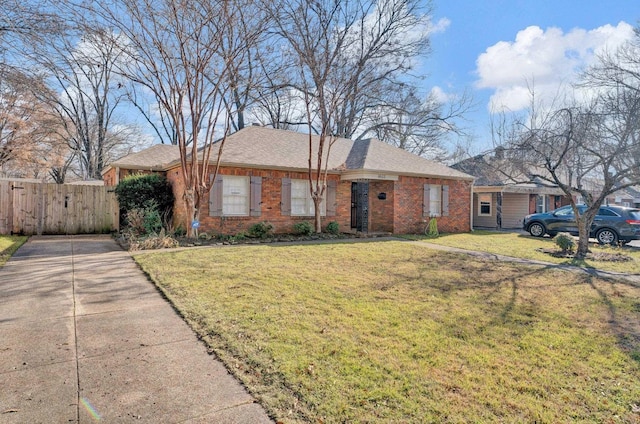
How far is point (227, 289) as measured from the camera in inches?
210

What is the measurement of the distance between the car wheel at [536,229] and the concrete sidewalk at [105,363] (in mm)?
14803

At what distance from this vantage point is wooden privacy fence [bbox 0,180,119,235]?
1195 cm

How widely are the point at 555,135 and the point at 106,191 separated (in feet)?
48.3

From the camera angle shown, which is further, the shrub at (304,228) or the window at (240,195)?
the shrub at (304,228)

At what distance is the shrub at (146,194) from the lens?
1217cm

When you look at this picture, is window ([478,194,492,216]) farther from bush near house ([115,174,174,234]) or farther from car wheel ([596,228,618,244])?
bush near house ([115,174,174,234])

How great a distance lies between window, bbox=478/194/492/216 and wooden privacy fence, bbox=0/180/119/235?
1844 centimetres

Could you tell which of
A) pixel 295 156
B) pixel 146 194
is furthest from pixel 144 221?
pixel 295 156

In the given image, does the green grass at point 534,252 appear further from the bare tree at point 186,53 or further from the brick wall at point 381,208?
the bare tree at point 186,53

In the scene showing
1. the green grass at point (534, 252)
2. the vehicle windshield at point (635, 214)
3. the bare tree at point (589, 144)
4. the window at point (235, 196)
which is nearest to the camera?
the green grass at point (534, 252)

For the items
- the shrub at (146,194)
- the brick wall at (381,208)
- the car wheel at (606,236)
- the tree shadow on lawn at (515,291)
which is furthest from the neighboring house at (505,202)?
the shrub at (146,194)

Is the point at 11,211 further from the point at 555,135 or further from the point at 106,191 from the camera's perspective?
the point at 555,135

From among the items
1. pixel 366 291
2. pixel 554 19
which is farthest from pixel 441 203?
pixel 366 291

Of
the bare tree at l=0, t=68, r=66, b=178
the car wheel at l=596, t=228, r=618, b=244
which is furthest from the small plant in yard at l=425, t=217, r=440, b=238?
the bare tree at l=0, t=68, r=66, b=178
